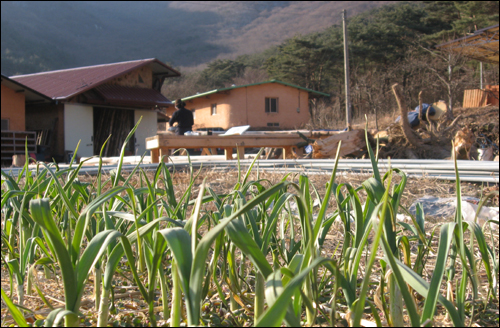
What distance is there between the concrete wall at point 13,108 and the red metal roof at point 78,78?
3.44ft

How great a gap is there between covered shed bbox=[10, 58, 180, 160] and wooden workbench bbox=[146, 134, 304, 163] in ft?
29.4

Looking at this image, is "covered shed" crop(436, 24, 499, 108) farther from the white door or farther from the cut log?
the white door

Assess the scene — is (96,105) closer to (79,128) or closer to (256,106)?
(79,128)

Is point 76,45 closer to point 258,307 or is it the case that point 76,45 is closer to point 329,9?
point 329,9

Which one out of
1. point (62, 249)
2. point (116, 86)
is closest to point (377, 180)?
point (62, 249)

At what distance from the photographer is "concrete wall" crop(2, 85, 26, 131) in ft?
43.5

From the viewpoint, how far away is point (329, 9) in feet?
294

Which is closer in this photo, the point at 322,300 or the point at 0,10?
the point at 322,300

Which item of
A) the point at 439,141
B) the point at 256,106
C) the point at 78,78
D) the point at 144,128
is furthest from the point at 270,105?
the point at 439,141

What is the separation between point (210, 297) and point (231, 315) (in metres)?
0.19

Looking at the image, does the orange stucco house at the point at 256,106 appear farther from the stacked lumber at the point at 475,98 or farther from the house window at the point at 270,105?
the stacked lumber at the point at 475,98

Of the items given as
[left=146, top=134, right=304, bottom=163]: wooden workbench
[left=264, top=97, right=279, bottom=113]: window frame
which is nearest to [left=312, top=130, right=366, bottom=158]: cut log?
[left=146, top=134, right=304, bottom=163]: wooden workbench

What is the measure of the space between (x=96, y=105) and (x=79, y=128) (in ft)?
4.09

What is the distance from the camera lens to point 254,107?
26.6 m
